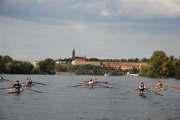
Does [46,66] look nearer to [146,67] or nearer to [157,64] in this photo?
[146,67]

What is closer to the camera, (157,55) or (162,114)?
(162,114)

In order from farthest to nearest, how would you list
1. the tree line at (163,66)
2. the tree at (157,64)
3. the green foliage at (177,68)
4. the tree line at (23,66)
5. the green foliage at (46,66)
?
the green foliage at (46,66) < the tree line at (23,66) < the tree at (157,64) < the tree line at (163,66) < the green foliage at (177,68)

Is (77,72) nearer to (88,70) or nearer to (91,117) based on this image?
(88,70)

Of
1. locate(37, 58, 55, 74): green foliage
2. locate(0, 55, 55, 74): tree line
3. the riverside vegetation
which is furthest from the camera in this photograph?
locate(37, 58, 55, 74): green foliage

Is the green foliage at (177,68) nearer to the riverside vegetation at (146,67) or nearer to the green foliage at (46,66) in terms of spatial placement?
the riverside vegetation at (146,67)

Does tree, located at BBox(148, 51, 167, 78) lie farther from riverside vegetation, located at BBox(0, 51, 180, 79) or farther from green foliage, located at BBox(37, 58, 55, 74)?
green foliage, located at BBox(37, 58, 55, 74)

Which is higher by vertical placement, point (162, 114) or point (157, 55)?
point (157, 55)

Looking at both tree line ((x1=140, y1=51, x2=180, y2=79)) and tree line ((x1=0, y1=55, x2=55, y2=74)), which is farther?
tree line ((x1=0, y1=55, x2=55, y2=74))

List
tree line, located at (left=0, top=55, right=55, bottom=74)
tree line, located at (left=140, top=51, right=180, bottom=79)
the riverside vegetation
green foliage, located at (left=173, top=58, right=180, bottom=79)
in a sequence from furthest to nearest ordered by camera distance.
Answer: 1. tree line, located at (left=0, top=55, right=55, bottom=74)
2. the riverside vegetation
3. tree line, located at (left=140, top=51, right=180, bottom=79)
4. green foliage, located at (left=173, top=58, right=180, bottom=79)

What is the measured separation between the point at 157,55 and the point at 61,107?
77939 millimetres

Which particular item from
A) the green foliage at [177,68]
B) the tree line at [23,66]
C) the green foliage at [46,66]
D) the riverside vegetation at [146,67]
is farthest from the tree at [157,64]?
the green foliage at [46,66]

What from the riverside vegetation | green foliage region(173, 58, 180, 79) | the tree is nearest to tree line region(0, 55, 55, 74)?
the riverside vegetation

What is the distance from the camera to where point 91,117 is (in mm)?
23125

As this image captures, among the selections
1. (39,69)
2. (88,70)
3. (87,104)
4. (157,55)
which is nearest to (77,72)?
(88,70)
